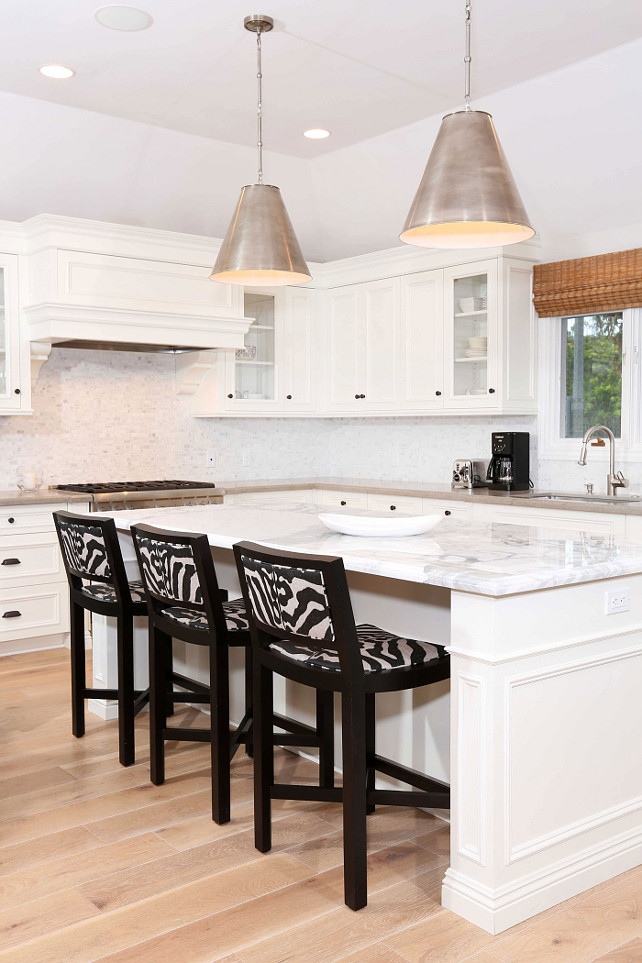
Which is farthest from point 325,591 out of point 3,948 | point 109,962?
point 3,948

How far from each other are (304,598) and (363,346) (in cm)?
405

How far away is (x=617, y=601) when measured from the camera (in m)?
2.44

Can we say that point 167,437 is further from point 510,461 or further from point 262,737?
point 262,737

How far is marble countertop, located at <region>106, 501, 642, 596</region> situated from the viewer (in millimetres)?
2215

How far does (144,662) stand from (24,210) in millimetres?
2854

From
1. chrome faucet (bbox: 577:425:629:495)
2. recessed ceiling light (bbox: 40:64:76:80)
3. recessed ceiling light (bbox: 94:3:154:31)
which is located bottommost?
chrome faucet (bbox: 577:425:629:495)

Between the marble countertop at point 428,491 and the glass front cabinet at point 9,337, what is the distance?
1384 mm

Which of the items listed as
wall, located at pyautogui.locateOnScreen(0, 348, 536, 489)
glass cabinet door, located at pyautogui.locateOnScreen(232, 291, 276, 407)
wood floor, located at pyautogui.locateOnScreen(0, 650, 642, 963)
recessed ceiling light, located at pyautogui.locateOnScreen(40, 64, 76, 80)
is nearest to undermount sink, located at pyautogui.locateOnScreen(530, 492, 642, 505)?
wall, located at pyautogui.locateOnScreen(0, 348, 536, 489)

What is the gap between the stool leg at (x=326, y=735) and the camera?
2.82 metres

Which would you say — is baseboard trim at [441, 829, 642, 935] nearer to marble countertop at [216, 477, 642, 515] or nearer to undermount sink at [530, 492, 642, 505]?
marble countertop at [216, 477, 642, 515]

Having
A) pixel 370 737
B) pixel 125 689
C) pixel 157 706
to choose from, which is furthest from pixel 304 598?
pixel 125 689

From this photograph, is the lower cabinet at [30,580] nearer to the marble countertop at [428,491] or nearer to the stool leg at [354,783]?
the marble countertop at [428,491]

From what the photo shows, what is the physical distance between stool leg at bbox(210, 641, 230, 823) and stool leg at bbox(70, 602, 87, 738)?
0.93 metres

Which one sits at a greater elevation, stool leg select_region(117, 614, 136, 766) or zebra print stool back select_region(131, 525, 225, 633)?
zebra print stool back select_region(131, 525, 225, 633)
